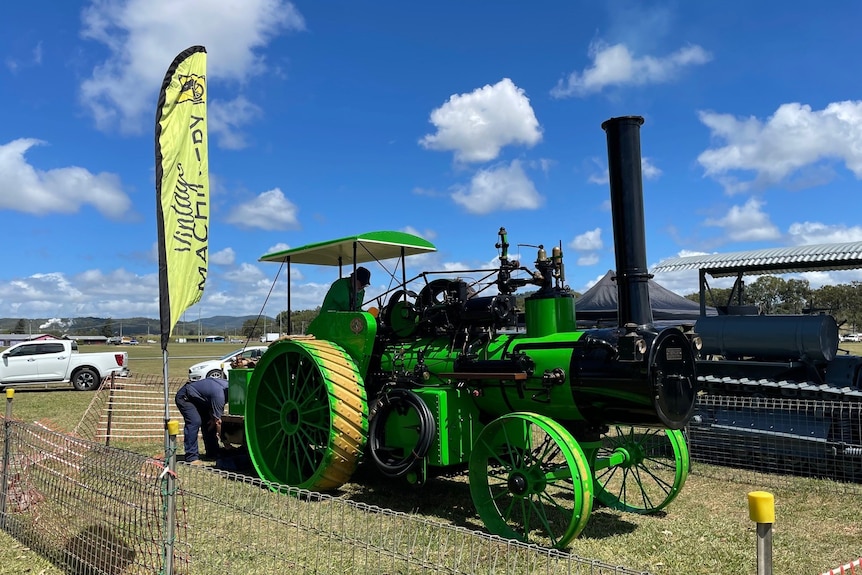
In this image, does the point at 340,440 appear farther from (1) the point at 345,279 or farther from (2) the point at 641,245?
(2) the point at 641,245

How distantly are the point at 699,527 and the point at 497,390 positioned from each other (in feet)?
6.17

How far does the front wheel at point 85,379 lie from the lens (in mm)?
17406

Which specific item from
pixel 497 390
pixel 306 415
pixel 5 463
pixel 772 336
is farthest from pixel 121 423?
pixel 772 336

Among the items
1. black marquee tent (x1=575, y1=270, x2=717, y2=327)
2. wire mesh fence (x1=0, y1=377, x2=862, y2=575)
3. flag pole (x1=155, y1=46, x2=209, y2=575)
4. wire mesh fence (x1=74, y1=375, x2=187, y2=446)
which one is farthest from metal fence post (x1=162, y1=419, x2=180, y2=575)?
black marquee tent (x1=575, y1=270, x2=717, y2=327)

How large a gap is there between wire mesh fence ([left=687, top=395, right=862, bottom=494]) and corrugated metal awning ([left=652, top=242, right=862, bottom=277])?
2.02m

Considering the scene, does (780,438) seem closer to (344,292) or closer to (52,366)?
(344,292)

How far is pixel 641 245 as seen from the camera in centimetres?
498

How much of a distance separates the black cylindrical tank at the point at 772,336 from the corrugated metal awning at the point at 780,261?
0.97m

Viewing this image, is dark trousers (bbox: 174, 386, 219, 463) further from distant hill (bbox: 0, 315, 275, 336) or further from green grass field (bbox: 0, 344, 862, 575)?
distant hill (bbox: 0, 315, 275, 336)

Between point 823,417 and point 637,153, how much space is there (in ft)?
12.9

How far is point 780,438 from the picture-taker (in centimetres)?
712

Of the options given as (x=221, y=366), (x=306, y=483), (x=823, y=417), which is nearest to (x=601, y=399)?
(x=306, y=483)

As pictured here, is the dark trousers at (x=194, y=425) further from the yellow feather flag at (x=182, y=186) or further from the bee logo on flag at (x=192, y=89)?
the bee logo on flag at (x=192, y=89)

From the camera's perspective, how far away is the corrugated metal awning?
805 centimetres
